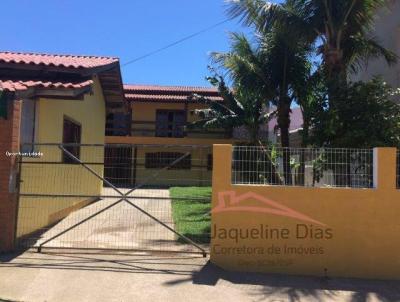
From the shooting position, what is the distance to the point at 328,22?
483 inches

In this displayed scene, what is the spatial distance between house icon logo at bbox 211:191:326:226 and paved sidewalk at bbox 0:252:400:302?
2.98 ft

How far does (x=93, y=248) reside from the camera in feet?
29.9

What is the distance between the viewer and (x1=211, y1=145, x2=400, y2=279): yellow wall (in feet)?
26.9

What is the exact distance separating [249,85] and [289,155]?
607cm

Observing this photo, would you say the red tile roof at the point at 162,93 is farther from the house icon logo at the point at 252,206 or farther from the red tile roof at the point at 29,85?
the house icon logo at the point at 252,206

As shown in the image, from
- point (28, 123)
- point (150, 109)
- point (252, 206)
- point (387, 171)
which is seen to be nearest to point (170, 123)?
point (150, 109)

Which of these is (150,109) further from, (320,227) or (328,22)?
(320,227)

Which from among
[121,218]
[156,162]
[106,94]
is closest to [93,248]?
[121,218]

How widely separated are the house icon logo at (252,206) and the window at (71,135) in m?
5.70

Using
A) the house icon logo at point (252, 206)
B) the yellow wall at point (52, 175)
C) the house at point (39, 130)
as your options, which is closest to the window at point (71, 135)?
the house at point (39, 130)

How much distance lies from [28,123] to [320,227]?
5.73 metres

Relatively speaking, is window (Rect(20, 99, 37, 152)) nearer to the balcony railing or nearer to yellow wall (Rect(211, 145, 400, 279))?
yellow wall (Rect(211, 145, 400, 279))

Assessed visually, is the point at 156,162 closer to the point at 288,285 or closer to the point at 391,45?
the point at 391,45

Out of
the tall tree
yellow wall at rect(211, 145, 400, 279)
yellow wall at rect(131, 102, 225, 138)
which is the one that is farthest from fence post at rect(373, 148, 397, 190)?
yellow wall at rect(131, 102, 225, 138)
